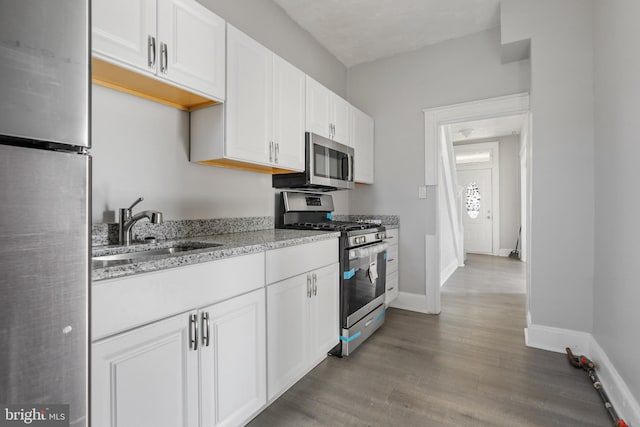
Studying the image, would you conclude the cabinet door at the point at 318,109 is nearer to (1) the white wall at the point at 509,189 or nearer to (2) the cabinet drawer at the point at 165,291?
(2) the cabinet drawer at the point at 165,291

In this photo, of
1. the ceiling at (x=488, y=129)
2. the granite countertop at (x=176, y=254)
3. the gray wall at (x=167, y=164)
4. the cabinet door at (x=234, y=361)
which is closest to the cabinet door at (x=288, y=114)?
the gray wall at (x=167, y=164)

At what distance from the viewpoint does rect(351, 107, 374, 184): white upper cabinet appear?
321cm

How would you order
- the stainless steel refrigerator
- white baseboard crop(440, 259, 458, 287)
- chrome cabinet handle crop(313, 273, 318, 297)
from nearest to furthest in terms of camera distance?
the stainless steel refrigerator < chrome cabinet handle crop(313, 273, 318, 297) < white baseboard crop(440, 259, 458, 287)

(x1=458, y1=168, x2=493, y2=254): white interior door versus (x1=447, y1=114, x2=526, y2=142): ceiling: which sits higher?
(x1=447, y1=114, x2=526, y2=142): ceiling

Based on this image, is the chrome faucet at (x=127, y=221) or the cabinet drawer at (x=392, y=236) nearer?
the chrome faucet at (x=127, y=221)

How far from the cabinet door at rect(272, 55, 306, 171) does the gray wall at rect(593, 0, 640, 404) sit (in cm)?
190

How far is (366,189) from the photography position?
363 centimetres

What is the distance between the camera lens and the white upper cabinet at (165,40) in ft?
4.16

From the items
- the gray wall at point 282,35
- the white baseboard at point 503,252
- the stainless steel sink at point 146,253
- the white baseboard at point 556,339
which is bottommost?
the white baseboard at point 556,339

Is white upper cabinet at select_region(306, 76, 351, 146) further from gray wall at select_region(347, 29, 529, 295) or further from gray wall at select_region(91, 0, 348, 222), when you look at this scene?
gray wall at select_region(347, 29, 529, 295)

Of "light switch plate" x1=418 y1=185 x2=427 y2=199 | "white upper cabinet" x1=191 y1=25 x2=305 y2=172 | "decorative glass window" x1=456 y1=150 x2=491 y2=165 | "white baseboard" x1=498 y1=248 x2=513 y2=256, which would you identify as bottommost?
"white baseboard" x1=498 y1=248 x2=513 y2=256

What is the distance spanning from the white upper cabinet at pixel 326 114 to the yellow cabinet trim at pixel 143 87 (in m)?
0.94

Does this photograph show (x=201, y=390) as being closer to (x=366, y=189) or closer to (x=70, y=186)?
(x=70, y=186)

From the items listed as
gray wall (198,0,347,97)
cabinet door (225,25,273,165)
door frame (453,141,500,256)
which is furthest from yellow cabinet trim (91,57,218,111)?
door frame (453,141,500,256)
